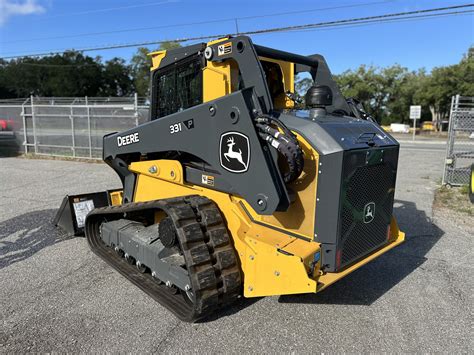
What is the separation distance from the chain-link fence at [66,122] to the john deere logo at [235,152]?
33.0 ft

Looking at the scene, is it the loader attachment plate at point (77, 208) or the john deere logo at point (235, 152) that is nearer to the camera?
the john deere logo at point (235, 152)

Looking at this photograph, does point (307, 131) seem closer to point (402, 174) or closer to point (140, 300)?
point (140, 300)

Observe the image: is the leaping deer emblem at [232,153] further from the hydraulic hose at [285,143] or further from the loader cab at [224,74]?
the loader cab at [224,74]

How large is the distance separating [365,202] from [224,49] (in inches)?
73.6

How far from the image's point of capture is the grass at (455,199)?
24.6 feet

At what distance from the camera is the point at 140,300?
3.65 m

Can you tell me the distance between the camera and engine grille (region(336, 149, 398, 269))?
3.04 metres

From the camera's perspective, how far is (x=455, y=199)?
8.38m

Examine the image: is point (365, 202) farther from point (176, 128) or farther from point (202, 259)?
point (176, 128)

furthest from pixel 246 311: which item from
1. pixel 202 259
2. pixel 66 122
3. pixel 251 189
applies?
pixel 66 122

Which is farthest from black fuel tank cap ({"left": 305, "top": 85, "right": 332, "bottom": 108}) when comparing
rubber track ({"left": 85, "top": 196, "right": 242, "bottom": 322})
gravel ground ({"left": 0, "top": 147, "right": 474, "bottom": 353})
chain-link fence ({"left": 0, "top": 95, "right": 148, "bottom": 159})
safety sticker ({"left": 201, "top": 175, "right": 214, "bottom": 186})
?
chain-link fence ({"left": 0, "top": 95, "right": 148, "bottom": 159})

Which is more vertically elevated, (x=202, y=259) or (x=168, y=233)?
(x=168, y=233)

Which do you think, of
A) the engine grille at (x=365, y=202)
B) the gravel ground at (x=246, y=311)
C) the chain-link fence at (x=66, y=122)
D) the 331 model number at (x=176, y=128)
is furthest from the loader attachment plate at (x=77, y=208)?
the chain-link fence at (x=66, y=122)

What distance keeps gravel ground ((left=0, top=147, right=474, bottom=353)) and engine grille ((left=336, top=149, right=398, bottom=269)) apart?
624mm
